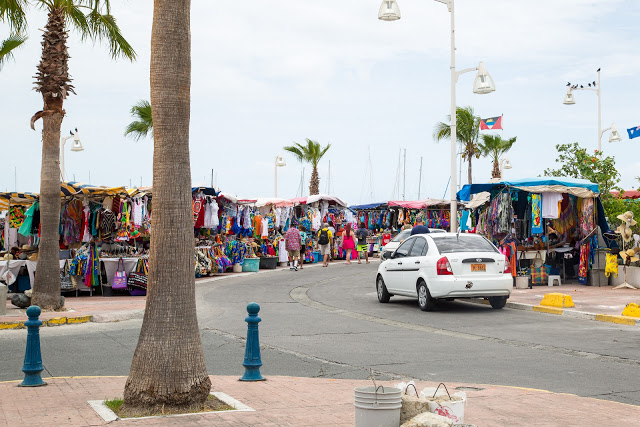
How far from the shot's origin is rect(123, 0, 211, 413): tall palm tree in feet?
24.2

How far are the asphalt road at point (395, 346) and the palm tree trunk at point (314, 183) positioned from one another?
3291 cm

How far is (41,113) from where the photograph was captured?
1777 centimetres

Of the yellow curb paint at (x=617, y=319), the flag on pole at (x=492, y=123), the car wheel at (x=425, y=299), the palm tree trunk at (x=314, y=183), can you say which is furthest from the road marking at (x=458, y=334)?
the palm tree trunk at (x=314, y=183)

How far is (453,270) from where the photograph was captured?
54.3 ft

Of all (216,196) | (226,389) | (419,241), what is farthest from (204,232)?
(226,389)

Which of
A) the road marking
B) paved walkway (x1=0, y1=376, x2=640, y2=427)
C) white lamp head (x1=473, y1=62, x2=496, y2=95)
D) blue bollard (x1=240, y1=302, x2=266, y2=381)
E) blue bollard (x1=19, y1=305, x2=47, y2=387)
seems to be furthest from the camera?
white lamp head (x1=473, y1=62, x2=496, y2=95)

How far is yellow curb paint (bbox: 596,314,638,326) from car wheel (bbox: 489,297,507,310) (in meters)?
2.49

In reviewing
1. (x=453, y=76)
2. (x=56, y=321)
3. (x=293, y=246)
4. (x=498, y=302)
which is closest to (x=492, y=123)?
(x=453, y=76)

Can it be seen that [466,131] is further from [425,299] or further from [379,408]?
[379,408]

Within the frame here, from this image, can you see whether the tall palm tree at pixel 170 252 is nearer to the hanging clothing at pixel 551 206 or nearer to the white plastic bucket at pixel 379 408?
the white plastic bucket at pixel 379 408

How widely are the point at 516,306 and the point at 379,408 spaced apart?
42.0ft

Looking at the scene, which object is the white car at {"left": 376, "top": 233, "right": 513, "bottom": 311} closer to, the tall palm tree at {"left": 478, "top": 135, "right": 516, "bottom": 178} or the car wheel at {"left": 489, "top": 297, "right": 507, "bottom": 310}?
the car wheel at {"left": 489, "top": 297, "right": 507, "bottom": 310}

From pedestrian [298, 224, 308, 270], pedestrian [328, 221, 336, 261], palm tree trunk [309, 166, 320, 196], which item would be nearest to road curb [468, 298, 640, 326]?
pedestrian [298, 224, 308, 270]

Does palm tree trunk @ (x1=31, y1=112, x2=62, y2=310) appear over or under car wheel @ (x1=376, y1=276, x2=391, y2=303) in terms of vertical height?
over
